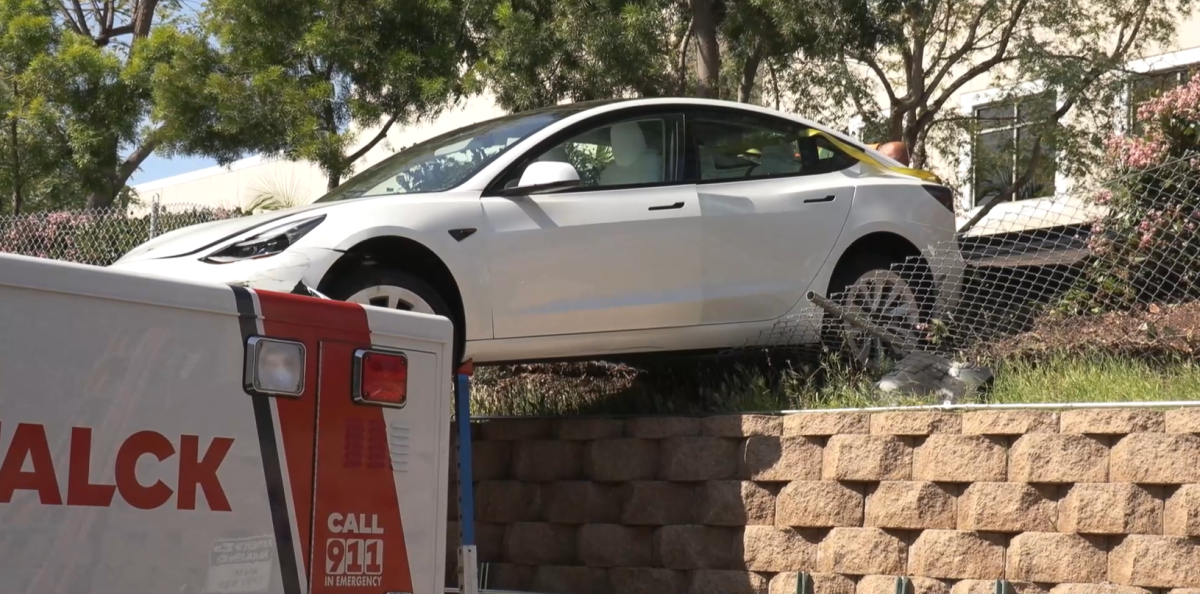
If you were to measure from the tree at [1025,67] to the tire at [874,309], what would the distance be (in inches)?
250

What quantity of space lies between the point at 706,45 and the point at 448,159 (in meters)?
5.66

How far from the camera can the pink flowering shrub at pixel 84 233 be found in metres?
10.0

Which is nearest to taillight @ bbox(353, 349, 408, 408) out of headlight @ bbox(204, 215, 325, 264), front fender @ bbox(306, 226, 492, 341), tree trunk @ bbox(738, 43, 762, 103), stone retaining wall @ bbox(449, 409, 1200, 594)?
headlight @ bbox(204, 215, 325, 264)

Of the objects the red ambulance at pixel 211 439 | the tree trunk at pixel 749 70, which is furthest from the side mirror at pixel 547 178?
the tree trunk at pixel 749 70

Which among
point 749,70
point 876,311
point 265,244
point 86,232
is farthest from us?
point 749,70

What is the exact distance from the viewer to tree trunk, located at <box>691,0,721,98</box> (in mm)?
12000

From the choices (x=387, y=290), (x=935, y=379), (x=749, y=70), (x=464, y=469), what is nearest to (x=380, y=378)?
(x=464, y=469)

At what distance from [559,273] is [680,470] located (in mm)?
1173

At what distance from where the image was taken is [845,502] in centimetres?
638

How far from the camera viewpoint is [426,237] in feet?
20.6

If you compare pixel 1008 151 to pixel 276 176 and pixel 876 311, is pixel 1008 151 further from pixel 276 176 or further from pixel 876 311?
pixel 276 176

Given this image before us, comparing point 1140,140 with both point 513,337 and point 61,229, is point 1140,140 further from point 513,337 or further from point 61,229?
point 61,229

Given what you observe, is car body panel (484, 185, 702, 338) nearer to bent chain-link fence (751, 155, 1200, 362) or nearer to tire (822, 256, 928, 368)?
bent chain-link fence (751, 155, 1200, 362)

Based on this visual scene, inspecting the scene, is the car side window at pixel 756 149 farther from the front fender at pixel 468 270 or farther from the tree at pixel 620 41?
the tree at pixel 620 41
